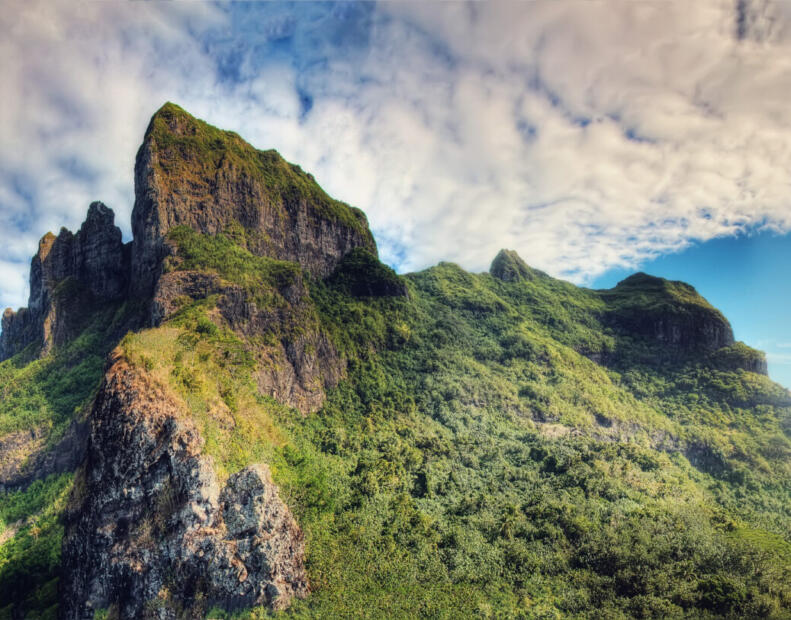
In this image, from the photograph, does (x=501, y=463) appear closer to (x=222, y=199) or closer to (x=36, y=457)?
(x=222, y=199)

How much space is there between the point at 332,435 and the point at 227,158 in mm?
50498

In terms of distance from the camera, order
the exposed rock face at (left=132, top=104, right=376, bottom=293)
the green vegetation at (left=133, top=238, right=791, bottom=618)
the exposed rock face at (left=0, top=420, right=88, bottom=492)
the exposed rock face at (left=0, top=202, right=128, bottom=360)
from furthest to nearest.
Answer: the exposed rock face at (left=0, top=202, right=128, bottom=360) → the exposed rock face at (left=132, top=104, right=376, bottom=293) → the exposed rock face at (left=0, top=420, right=88, bottom=492) → the green vegetation at (left=133, top=238, right=791, bottom=618)

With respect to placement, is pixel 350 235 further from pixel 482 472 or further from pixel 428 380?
pixel 482 472

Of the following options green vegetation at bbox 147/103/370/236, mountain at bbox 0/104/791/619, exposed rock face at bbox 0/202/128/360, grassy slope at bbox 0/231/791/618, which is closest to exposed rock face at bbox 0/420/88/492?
→ mountain at bbox 0/104/791/619

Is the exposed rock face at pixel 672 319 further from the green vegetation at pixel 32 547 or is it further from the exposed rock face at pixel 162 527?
the green vegetation at pixel 32 547

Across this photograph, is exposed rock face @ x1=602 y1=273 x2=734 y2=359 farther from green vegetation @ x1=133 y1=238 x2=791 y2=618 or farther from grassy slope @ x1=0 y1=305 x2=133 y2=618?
grassy slope @ x1=0 y1=305 x2=133 y2=618

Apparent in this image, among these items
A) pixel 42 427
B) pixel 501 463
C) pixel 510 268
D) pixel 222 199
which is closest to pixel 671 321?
pixel 510 268

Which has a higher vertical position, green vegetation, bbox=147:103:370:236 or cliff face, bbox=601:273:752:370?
green vegetation, bbox=147:103:370:236

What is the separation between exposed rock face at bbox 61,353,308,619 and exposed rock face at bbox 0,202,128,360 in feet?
148

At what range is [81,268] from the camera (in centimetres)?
7025

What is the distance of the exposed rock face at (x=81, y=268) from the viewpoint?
66.6 meters

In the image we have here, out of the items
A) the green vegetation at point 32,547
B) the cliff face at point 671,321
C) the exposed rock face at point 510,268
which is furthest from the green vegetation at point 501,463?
the exposed rock face at point 510,268

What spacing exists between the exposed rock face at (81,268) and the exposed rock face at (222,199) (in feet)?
35.4

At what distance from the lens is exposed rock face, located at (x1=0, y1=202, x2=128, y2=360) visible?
66.6m
